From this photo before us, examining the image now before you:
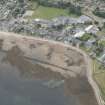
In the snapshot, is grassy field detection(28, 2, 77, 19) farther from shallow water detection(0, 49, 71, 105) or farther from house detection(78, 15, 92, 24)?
shallow water detection(0, 49, 71, 105)

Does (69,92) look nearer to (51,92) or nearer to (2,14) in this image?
(51,92)

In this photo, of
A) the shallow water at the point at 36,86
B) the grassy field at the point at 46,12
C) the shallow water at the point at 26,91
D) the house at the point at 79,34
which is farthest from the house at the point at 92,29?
the shallow water at the point at 26,91

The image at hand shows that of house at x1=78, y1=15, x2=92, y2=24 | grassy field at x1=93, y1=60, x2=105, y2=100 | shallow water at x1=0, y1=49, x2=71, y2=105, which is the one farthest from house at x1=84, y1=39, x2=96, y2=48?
shallow water at x1=0, y1=49, x2=71, y2=105

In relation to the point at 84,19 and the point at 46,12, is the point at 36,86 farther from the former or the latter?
the point at 46,12

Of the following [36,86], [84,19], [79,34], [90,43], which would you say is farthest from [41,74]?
[84,19]

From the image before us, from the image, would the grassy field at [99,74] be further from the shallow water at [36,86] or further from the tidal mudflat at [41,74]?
the shallow water at [36,86]

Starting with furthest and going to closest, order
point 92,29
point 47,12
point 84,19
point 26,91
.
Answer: point 47,12 → point 84,19 → point 92,29 → point 26,91
